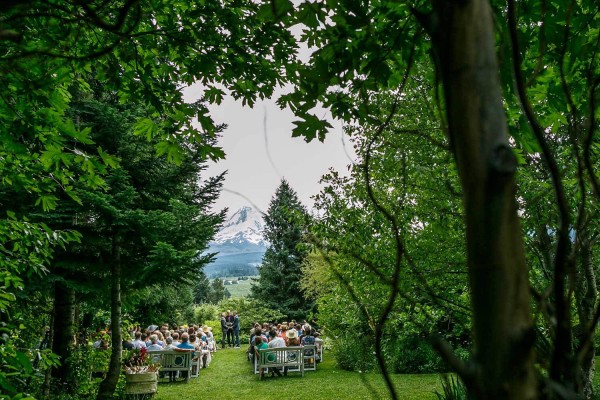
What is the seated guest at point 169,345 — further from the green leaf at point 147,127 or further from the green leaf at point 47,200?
the green leaf at point 147,127

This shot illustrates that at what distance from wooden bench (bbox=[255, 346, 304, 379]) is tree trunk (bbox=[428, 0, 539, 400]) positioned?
1369 cm

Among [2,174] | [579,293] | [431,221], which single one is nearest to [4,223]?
[2,174]

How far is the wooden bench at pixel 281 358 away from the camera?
13.3 meters

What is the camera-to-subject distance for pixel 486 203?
47 centimetres

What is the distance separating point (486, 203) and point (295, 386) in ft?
41.0

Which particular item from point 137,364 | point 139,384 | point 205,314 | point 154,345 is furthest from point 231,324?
point 139,384

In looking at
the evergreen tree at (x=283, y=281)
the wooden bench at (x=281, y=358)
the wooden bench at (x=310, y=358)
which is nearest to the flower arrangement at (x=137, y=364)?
the wooden bench at (x=281, y=358)

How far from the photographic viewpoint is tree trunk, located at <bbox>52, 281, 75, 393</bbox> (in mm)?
9547

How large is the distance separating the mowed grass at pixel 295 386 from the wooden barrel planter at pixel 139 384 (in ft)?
3.75

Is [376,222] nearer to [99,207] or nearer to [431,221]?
[431,221]

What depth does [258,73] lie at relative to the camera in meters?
2.68

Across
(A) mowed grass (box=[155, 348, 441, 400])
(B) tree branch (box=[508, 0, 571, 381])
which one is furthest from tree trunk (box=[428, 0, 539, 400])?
(A) mowed grass (box=[155, 348, 441, 400])

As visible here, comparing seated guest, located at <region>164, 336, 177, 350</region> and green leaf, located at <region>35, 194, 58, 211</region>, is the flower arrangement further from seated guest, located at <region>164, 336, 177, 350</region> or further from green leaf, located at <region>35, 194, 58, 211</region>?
green leaf, located at <region>35, 194, 58, 211</region>

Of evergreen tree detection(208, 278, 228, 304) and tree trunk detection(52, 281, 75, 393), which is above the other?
evergreen tree detection(208, 278, 228, 304)
